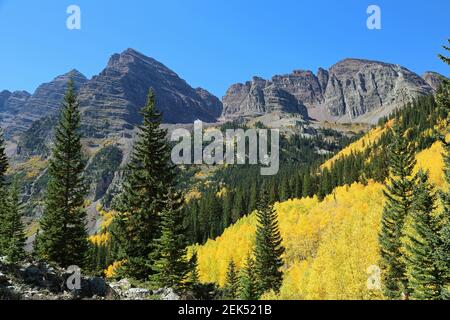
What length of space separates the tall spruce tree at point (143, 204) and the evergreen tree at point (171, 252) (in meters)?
1.24

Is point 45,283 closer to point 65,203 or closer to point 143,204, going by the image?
point 143,204

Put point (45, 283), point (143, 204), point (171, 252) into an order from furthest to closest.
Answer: point (143, 204) < point (171, 252) < point (45, 283)

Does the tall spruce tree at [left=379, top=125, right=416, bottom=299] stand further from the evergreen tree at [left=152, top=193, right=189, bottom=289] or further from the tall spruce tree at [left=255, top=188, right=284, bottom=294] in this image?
the tall spruce tree at [left=255, top=188, right=284, bottom=294]

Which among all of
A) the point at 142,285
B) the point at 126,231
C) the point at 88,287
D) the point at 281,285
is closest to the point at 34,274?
the point at 88,287

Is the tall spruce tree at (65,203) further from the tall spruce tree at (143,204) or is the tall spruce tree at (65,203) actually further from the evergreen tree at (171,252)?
the evergreen tree at (171,252)

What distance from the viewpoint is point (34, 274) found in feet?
69.9

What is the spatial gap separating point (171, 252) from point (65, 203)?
13.2 meters

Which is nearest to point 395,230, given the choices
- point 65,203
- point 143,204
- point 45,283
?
point 143,204

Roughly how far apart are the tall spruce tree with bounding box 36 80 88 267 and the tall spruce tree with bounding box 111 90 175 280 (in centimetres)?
609

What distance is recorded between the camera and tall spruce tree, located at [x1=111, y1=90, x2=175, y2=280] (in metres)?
32.7

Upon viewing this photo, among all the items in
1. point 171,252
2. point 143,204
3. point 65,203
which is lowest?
point 171,252

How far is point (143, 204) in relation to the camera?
110 feet

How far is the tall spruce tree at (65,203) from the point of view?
36.5m
